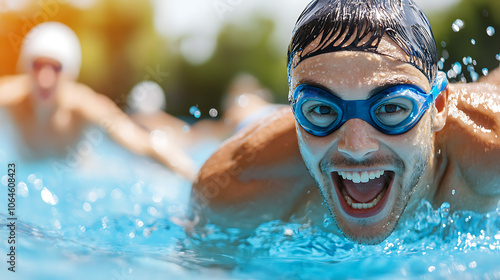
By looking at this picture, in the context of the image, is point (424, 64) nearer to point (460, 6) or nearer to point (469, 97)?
point (469, 97)

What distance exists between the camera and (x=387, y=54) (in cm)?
209

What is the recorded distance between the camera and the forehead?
2.06 m

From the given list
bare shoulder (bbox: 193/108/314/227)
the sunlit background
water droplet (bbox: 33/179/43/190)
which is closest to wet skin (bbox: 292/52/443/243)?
bare shoulder (bbox: 193/108/314/227)

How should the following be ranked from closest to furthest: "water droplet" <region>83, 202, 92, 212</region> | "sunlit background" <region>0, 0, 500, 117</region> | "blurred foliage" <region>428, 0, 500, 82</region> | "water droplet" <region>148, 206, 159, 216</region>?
"water droplet" <region>148, 206, 159, 216</region>
"water droplet" <region>83, 202, 92, 212</region>
"blurred foliage" <region>428, 0, 500, 82</region>
"sunlit background" <region>0, 0, 500, 117</region>

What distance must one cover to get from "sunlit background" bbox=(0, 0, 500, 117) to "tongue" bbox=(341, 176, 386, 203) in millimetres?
11155

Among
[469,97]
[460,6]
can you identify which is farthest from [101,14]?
[469,97]

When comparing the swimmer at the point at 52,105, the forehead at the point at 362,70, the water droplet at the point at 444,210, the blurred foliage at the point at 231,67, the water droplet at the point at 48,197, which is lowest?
the water droplet at the point at 444,210

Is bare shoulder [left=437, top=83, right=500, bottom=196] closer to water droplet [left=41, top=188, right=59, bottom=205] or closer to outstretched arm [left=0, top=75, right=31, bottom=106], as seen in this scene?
water droplet [left=41, top=188, right=59, bottom=205]

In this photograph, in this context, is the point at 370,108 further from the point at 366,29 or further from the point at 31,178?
the point at 31,178

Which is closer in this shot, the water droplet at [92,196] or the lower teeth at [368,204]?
the lower teeth at [368,204]

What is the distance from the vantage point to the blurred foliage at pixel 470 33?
11727 mm

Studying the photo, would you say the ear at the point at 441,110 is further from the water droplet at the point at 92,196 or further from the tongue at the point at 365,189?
the water droplet at the point at 92,196

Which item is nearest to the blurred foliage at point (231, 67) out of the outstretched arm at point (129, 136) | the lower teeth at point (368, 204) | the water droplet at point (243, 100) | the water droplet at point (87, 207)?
the water droplet at point (243, 100)

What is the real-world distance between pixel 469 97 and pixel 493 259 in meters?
0.73
